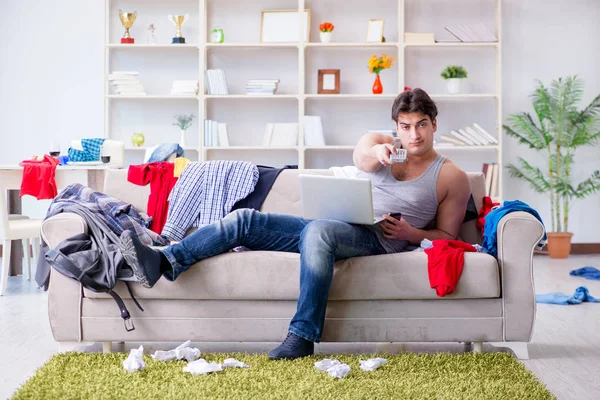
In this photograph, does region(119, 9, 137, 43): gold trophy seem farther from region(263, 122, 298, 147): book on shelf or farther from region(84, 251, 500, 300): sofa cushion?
region(84, 251, 500, 300): sofa cushion

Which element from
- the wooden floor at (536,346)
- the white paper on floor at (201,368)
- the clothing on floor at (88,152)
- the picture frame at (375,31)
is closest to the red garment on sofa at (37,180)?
the clothing on floor at (88,152)

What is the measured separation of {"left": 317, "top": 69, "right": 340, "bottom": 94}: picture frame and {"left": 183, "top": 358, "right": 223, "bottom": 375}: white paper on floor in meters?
4.02

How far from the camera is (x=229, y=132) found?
664cm

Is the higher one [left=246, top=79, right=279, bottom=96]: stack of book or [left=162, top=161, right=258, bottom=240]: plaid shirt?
[left=246, top=79, right=279, bottom=96]: stack of book

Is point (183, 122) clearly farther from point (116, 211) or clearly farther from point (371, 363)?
point (371, 363)

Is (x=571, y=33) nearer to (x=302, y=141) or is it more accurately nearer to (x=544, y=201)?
(x=544, y=201)

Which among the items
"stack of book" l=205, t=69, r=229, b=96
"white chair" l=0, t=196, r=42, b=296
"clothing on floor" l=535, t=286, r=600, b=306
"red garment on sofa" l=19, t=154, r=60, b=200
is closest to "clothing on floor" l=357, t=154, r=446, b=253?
"clothing on floor" l=535, t=286, r=600, b=306

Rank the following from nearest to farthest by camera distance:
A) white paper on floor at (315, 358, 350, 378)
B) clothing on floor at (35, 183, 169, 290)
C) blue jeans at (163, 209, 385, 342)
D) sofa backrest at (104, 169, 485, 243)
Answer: white paper on floor at (315, 358, 350, 378), blue jeans at (163, 209, 385, 342), clothing on floor at (35, 183, 169, 290), sofa backrest at (104, 169, 485, 243)

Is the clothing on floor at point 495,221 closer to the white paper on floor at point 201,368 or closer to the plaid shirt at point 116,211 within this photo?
the white paper on floor at point 201,368

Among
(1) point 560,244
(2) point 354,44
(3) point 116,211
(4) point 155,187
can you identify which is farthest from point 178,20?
(1) point 560,244

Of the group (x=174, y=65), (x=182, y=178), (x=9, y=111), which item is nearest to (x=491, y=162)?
(x=174, y=65)

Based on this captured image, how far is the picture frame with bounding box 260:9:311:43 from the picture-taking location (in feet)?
21.2

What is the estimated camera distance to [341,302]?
9.82ft

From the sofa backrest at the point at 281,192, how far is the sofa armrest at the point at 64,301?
70cm
